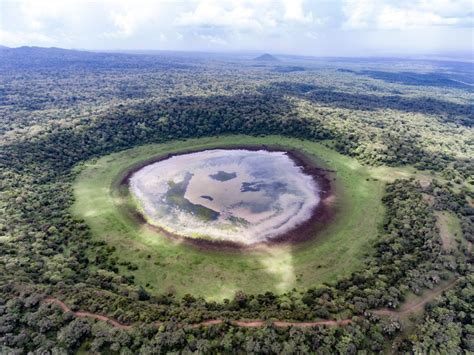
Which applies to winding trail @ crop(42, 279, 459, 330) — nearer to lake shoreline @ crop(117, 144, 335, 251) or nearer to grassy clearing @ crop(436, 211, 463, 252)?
grassy clearing @ crop(436, 211, 463, 252)

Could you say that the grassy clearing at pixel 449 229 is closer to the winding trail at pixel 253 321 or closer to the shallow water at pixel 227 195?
the winding trail at pixel 253 321

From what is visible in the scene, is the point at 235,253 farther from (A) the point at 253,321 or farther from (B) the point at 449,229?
(B) the point at 449,229

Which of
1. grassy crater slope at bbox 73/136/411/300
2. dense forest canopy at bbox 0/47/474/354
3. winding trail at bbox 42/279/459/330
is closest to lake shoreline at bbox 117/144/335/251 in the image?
grassy crater slope at bbox 73/136/411/300

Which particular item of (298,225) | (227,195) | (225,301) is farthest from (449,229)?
(227,195)

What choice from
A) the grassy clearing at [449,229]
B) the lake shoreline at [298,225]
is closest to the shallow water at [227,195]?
the lake shoreline at [298,225]

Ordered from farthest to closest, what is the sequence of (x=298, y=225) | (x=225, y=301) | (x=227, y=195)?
(x=227, y=195)
(x=298, y=225)
(x=225, y=301)

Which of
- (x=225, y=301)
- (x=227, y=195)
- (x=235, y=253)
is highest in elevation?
(x=225, y=301)

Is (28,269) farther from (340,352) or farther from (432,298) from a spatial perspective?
(432,298)
